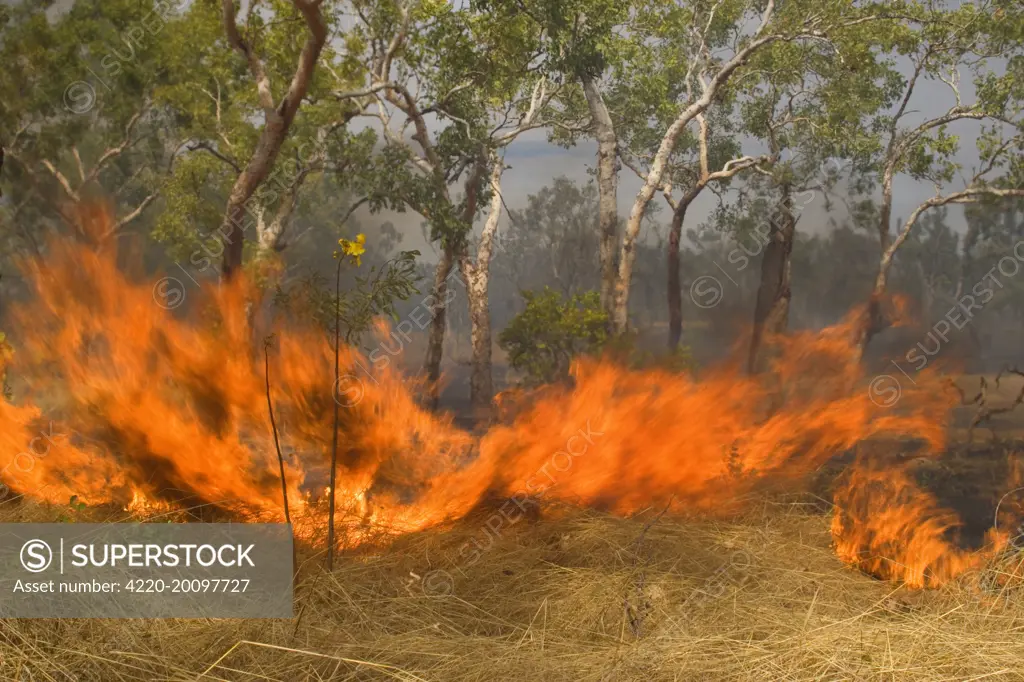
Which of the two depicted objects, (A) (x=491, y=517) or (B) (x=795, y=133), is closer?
(A) (x=491, y=517)

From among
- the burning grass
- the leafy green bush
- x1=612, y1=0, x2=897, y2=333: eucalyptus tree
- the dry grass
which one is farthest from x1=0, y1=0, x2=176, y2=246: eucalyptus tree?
the dry grass

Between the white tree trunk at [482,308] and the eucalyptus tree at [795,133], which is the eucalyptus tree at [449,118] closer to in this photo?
the white tree trunk at [482,308]

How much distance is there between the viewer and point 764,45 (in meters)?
10.5

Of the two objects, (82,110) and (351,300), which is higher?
(82,110)

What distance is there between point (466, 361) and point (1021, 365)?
22.7 ft

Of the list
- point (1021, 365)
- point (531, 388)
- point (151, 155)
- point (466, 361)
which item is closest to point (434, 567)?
point (531, 388)

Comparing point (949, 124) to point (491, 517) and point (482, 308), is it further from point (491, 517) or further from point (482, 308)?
point (491, 517)

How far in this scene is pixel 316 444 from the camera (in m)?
7.16

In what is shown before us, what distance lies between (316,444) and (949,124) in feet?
29.5

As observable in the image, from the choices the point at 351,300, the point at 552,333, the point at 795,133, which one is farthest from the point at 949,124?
the point at 351,300
